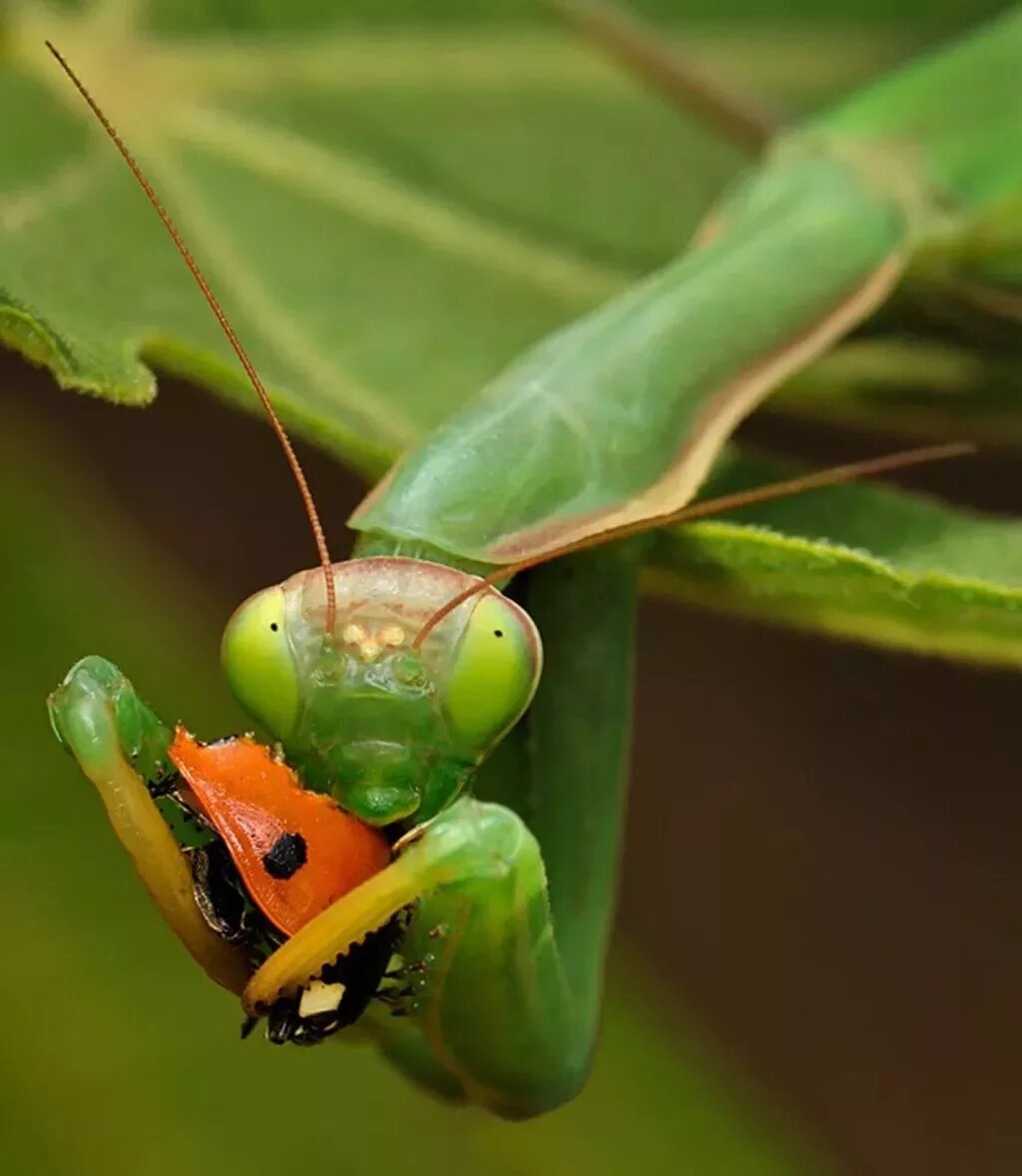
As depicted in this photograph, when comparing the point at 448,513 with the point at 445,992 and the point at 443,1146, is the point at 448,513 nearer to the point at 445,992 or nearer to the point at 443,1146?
the point at 445,992

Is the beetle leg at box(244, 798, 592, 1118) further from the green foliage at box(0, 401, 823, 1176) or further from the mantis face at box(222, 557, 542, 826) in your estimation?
the green foliage at box(0, 401, 823, 1176)

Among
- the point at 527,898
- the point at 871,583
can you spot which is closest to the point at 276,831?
the point at 527,898

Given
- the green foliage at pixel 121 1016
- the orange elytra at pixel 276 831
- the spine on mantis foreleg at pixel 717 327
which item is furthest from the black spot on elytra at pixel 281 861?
the green foliage at pixel 121 1016

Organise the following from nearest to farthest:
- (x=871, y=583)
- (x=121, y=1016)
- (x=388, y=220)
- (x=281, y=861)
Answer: (x=281, y=861)
(x=871, y=583)
(x=121, y=1016)
(x=388, y=220)

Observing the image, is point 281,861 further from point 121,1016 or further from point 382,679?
point 121,1016

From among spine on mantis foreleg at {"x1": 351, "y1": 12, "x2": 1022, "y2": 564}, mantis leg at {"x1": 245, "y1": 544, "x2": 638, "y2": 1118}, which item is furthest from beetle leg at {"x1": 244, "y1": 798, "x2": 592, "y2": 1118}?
spine on mantis foreleg at {"x1": 351, "y1": 12, "x2": 1022, "y2": 564}

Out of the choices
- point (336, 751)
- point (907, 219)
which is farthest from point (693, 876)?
point (336, 751)
